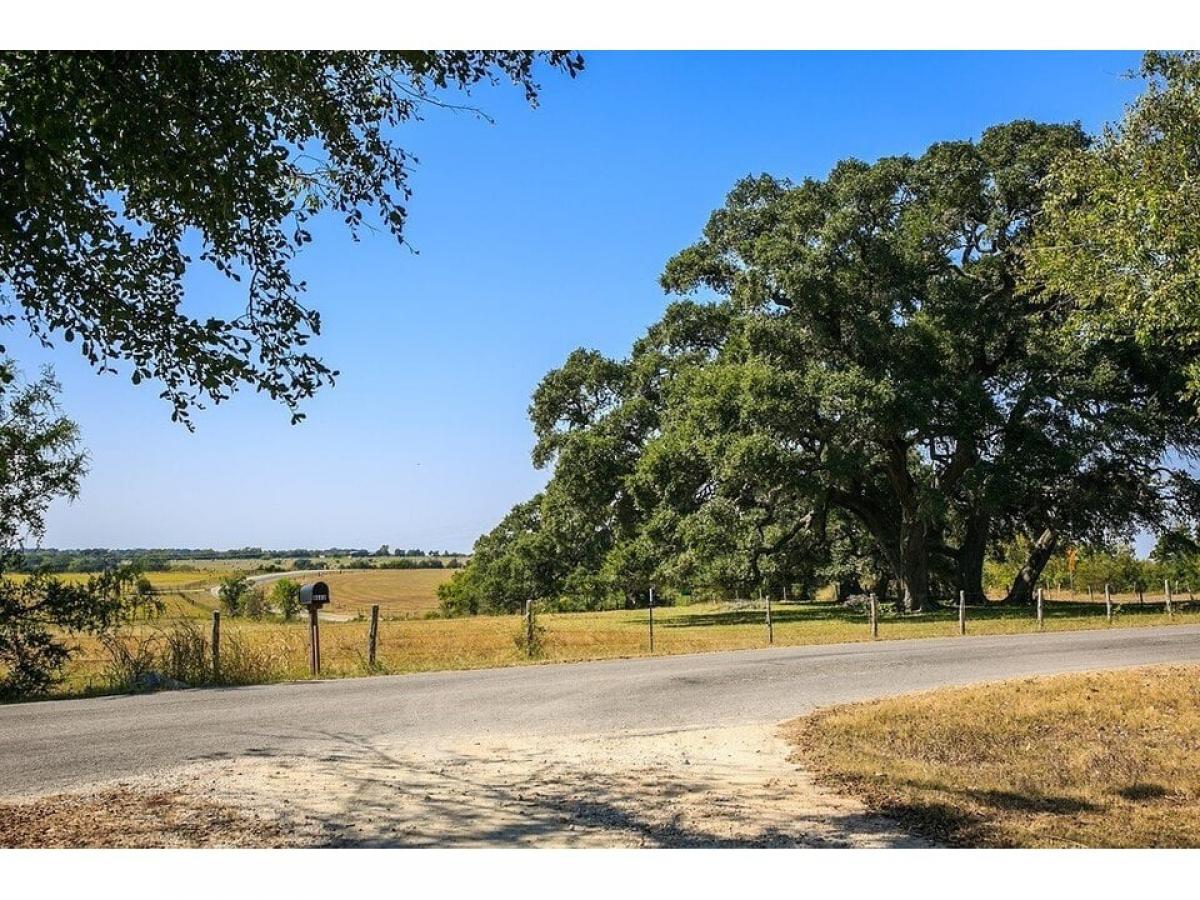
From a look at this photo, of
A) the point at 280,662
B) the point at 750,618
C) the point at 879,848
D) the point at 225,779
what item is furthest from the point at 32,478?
the point at 750,618

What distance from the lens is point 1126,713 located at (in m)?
9.27

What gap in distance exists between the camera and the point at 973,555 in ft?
94.6

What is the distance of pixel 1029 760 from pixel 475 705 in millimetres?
5217

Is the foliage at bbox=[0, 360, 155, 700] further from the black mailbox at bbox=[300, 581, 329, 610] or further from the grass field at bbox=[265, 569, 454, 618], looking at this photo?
the grass field at bbox=[265, 569, 454, 618]

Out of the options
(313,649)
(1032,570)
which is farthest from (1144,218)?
(1032,570)

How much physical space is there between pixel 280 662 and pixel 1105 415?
21.0 m

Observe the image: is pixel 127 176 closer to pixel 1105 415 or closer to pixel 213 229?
pixel 213 229

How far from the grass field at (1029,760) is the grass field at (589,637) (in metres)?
6.85

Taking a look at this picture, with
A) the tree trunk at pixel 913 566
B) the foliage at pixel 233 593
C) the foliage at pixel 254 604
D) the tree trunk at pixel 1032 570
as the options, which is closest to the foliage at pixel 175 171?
the foliage at pixel 233 593

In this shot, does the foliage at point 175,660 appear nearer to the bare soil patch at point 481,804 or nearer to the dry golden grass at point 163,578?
the dry golden grass at point 163,578

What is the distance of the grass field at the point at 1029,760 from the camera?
17.8 feet

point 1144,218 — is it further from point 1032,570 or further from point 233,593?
point 1032,570

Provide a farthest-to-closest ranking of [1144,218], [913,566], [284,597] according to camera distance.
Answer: [284,597] < [913,566] < [1144,218]

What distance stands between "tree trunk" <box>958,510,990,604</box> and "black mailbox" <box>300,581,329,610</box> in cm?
2113
